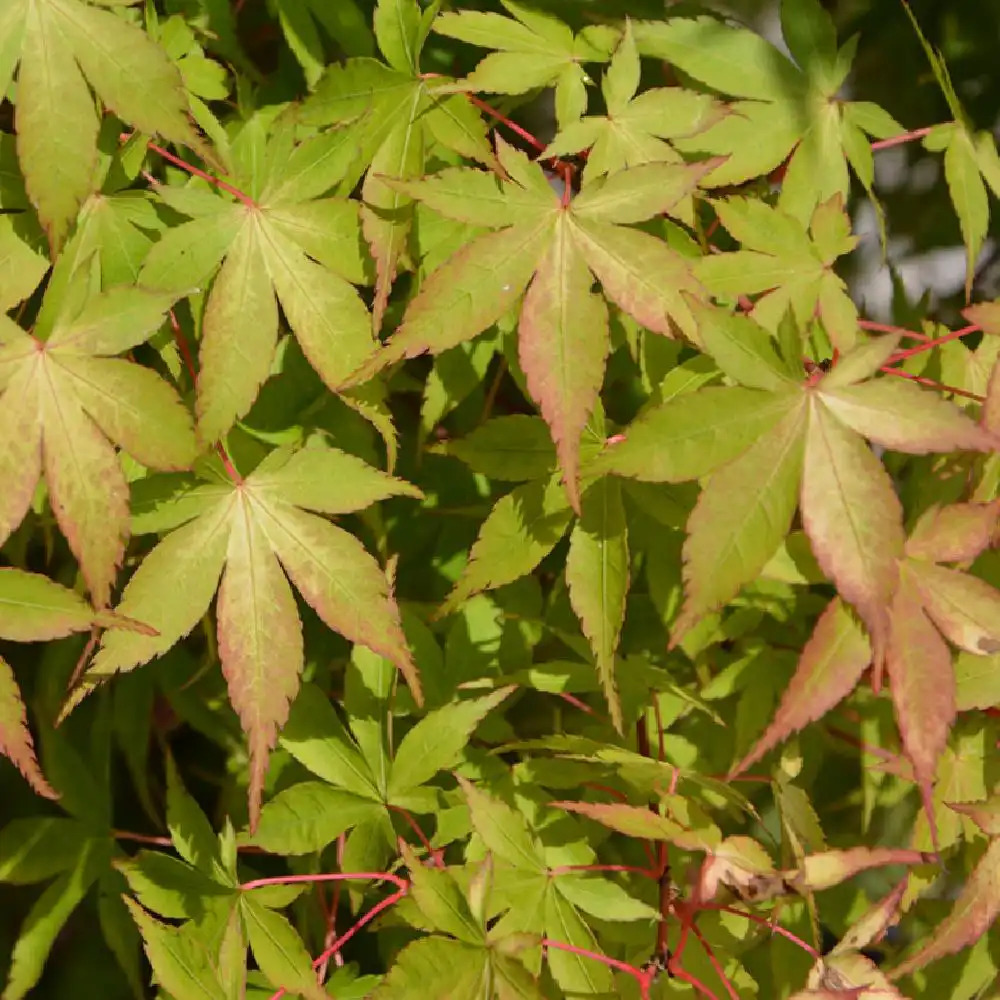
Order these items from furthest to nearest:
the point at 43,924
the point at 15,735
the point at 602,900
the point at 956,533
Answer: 1. the point at 43,924
2. the point at 602,900
3. the point at 956,533
4. the point at 15,735

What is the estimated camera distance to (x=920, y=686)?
2.56 feet

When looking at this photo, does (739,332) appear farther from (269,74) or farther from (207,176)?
(269,74)

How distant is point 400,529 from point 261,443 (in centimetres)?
23

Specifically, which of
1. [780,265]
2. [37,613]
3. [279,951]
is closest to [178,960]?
[279,951]

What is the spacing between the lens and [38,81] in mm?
750

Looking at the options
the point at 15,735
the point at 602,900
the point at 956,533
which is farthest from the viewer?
the point at 602,900

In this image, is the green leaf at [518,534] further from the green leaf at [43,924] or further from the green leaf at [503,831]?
the green leaf at [43,924]

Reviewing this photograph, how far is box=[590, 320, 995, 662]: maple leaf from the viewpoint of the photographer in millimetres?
719

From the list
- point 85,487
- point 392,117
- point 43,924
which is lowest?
point 43,924

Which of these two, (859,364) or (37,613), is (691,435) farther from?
(37,613)

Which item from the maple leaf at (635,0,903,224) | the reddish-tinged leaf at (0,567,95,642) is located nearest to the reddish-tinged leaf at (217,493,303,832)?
the reddish-tinged leaf at (0,567,95,642)

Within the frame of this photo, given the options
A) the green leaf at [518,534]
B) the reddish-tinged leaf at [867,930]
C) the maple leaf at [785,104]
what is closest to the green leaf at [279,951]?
the green leaf at [518,534]

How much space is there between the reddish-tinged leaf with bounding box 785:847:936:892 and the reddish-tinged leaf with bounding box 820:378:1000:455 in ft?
1.15

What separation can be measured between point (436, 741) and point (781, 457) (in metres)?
0.42
